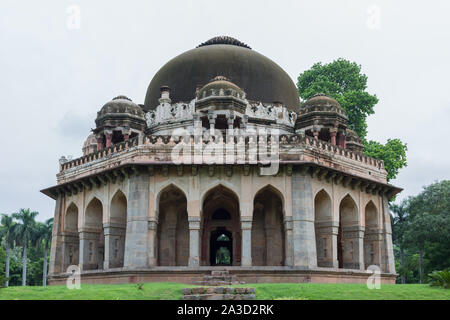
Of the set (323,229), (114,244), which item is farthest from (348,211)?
(114,244)

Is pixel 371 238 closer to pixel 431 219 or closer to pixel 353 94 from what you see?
pixel 431 219

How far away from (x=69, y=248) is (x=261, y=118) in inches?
→ 406

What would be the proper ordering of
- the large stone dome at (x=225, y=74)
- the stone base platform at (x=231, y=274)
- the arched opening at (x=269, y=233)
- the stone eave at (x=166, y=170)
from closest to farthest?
the stone base platform at (x=231, y=274) < the stone eave at (x=166, y=170) < the arched opening at (x=269, y=233) < the large stone dome at (x=225, y=74)

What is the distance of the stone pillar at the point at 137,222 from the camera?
63.6 feet

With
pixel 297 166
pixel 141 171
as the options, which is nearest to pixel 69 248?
pixel 141 171

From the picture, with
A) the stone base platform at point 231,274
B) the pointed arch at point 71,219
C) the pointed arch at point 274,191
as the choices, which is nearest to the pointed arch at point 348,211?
the pointed arch at point 274,191

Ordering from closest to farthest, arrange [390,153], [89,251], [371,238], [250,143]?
[250,143] < [89,251] < [371,238] < [390,153]

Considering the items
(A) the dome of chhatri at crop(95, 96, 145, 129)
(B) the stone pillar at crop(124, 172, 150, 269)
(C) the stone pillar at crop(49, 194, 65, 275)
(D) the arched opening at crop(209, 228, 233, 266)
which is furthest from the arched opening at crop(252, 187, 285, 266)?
(C) the stone pillar at crop(49, 194, 65, 275)

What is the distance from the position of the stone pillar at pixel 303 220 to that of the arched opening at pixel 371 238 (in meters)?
4.84

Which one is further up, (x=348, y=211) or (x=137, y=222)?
(x=348, y=211)

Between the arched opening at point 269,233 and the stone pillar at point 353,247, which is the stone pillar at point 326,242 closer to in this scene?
the arched opening at point 269,233

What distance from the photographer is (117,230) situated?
2148 centimetres

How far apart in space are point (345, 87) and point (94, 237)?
62.9ft
